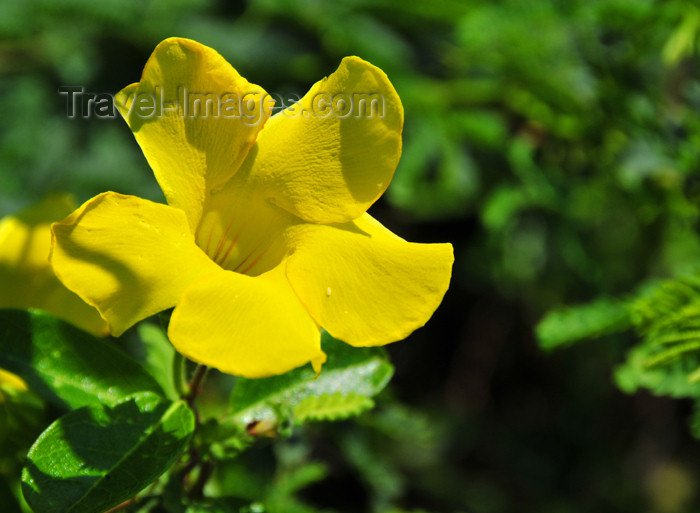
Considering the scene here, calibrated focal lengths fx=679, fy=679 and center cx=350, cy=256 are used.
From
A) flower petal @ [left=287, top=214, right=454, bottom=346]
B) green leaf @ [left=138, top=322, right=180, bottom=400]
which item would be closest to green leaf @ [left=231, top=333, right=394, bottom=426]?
green leaf @ [left=138, top=322, right=180, bottom=400]

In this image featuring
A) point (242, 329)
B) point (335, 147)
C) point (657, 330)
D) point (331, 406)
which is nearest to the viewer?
point (242, 329)

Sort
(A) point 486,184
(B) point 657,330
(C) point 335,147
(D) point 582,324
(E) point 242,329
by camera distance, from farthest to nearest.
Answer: (A) point 486,184 < (D) point 582,324 < (B) point 657,330 < (C) point 335,147 < (E) point 242,329

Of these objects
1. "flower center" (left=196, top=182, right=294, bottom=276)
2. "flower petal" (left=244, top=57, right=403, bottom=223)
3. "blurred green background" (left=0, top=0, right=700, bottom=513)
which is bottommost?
"blurred green background" (left=0, top=0, right=700, bottom=513)

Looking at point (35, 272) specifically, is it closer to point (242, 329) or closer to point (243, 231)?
point (243, 231)

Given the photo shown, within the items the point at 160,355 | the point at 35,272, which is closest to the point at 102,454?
the point at 160,355

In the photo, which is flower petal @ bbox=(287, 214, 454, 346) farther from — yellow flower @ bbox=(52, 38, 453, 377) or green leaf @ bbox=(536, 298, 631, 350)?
green leaf @ bbox=(536, 298, 631, 350)

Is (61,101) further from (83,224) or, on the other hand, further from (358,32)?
(83,224)

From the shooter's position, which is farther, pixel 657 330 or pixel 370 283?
pixel 657 330
